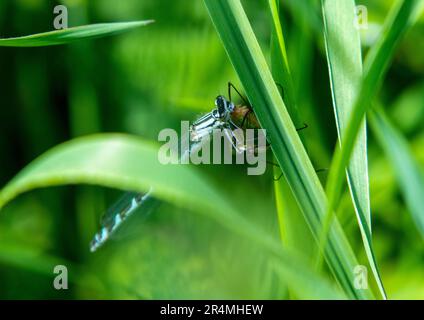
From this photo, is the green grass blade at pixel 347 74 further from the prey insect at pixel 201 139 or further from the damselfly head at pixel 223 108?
the damselfly head at pixel 223 108

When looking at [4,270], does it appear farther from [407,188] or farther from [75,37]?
[407,188]

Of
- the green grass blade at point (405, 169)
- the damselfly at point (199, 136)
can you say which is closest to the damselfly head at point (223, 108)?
the damselfly at point (199, 136)

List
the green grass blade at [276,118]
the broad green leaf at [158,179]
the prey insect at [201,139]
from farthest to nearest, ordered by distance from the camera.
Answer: the prey insect at [201,139] → the green grass blade at [276,118] → the broad green leaf at [158,179]

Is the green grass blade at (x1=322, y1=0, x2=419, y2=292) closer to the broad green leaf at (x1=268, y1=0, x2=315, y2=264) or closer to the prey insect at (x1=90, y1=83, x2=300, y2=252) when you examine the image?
the broad green leaf at (x1=268, y1=0, x2=315, y2=264)

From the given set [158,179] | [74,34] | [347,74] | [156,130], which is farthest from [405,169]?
[156,130]
